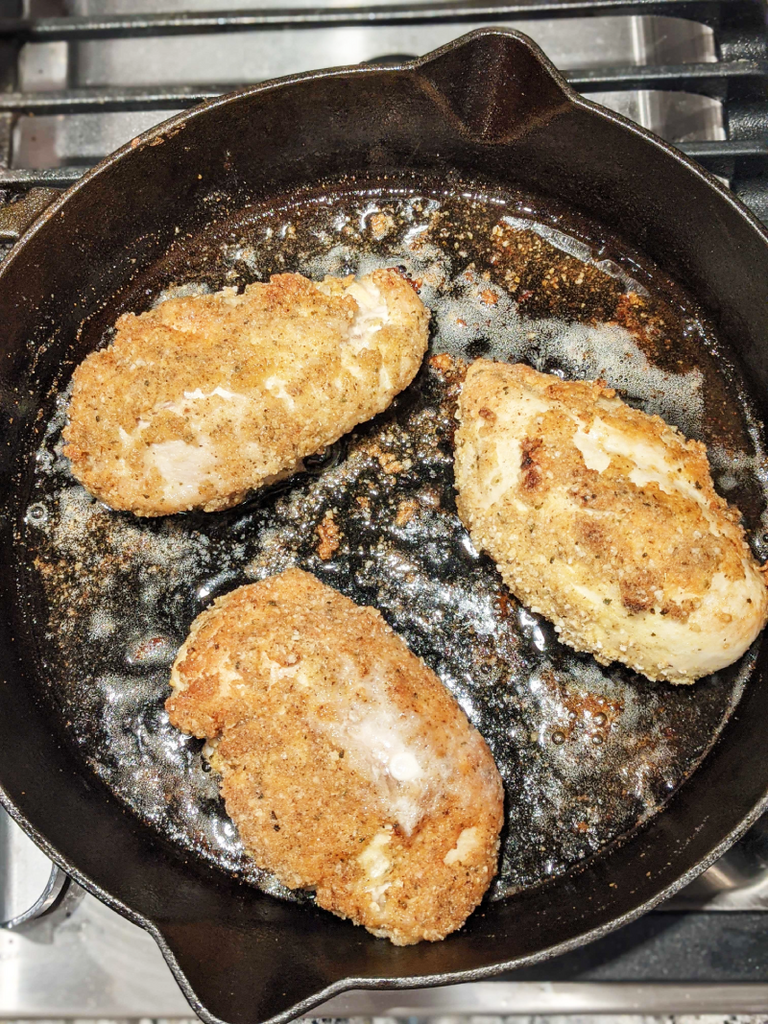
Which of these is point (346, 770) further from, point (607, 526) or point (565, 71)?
point (565, 71)

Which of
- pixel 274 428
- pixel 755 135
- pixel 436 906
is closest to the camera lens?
pixel 436 906

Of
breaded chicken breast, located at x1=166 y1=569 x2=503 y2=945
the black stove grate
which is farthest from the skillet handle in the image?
breaded chicken breast, located at x1=166 y1=569 x2=503 y2=945

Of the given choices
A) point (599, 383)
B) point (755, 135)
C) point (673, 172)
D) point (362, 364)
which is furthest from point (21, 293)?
point (755, 135)

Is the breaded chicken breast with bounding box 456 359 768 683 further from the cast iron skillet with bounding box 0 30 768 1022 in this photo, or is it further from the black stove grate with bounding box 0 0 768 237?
the black stove grate with bounding box 0 0 768 237

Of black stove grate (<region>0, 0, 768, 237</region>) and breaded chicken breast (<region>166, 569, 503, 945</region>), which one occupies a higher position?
black stove grate (<region>0, 0, 768, 237</region>)

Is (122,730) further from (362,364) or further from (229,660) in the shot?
(362,364)

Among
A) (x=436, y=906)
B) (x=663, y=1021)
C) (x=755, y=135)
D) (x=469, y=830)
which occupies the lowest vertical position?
(x=663, y=1021)

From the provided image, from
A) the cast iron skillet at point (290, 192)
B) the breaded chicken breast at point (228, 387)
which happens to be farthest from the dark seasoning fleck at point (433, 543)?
the breaded chicken breast at point (228, 387)
